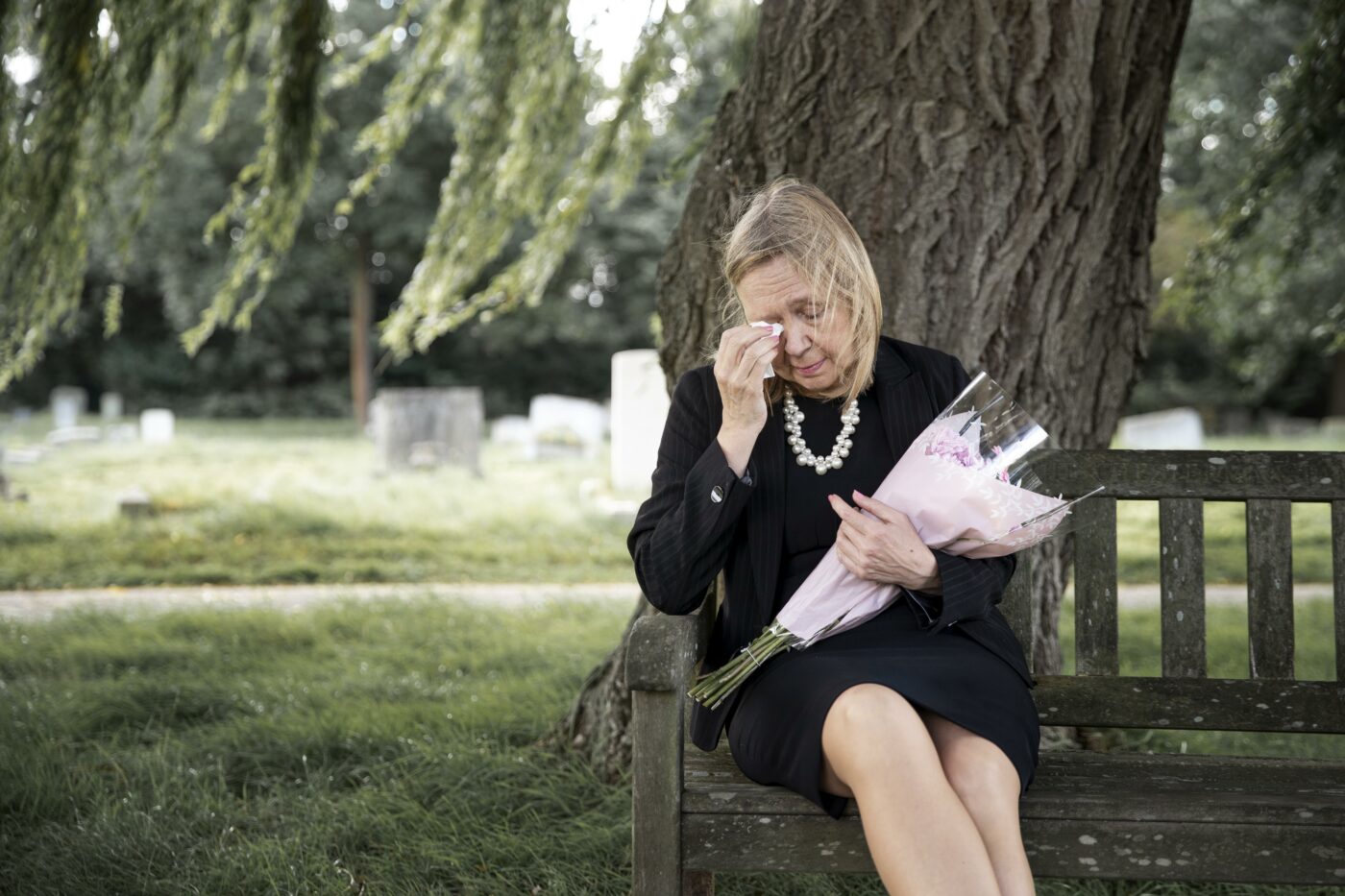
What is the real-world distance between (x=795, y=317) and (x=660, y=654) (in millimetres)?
719

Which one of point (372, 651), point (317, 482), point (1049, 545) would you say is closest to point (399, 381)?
point (317, 482)

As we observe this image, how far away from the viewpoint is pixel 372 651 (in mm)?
5172

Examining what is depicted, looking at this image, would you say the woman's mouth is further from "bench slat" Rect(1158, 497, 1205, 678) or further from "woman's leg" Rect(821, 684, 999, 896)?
"bench slat" Rect(1158, 497, 1205, 678)

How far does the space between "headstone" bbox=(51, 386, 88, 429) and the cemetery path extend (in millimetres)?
15830

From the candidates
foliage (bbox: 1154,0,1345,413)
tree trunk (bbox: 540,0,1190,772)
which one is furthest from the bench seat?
foliage (bbox: 1154,0,1345,413)

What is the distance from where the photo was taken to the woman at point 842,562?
6.48 ft

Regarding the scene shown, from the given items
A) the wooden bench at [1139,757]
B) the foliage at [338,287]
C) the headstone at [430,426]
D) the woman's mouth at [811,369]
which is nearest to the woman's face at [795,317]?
the woman's mouth at [811,369]

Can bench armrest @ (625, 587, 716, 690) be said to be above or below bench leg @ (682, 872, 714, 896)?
above

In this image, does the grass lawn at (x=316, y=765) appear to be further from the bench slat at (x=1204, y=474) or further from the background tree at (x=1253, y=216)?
the background tree at (x=1253, y=216)

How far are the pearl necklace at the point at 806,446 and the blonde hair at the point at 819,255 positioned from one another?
5 cm

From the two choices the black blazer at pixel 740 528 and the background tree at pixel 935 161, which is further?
the background tree at pixel 935 161

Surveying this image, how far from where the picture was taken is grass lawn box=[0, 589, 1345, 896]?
9.66 feet

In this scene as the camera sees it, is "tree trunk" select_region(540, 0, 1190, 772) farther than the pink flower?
Yes

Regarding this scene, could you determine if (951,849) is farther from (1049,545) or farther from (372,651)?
(372,651)
